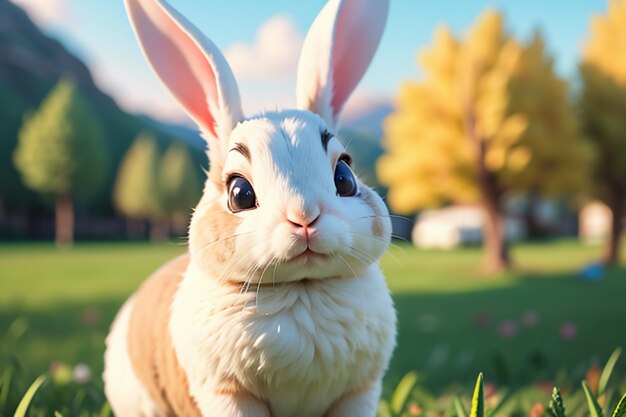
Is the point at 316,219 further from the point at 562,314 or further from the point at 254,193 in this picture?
the point at 562,314

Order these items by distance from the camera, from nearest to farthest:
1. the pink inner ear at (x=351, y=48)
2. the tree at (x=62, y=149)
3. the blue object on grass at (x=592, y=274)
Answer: the pink inner ear at (x=351, y=48) < the blue object on grass at (x=592, y=274) < the tree at (x=62, y=149)

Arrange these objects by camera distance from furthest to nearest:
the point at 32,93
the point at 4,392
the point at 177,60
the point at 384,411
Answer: the point at 32,93
the point at 384,411
the point at 4,392
the point at 177,60

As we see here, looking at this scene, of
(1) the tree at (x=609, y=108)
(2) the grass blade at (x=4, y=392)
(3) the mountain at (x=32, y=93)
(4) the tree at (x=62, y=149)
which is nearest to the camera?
(2) the grass blade at (x=4, y=392)

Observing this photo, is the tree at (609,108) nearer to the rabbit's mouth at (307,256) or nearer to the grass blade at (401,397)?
the grass blade at (401,397)

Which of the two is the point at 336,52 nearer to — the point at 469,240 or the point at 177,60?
the point at 177,60

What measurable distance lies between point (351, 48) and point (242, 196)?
708 millimetres

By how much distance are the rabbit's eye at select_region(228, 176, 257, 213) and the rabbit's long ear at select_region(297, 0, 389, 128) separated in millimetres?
414

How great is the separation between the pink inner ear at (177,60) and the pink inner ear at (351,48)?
1.39 feet

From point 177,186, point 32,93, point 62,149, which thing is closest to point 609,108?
point 62,149

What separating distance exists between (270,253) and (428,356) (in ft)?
10.5

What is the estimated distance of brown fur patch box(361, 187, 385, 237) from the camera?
5.62 feet

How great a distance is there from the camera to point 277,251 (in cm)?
154

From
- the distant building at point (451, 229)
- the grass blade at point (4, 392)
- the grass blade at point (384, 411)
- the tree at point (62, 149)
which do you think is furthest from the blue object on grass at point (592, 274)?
the tree at point (62, 149)

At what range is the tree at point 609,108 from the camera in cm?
1305
